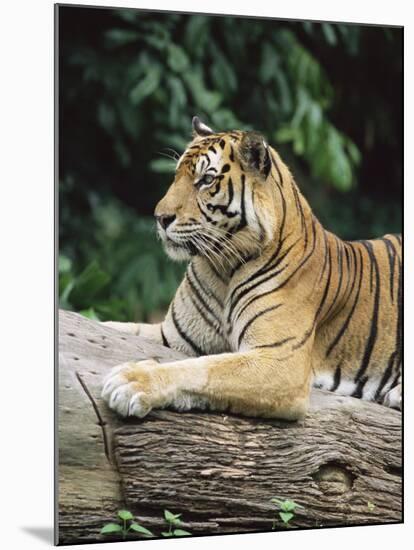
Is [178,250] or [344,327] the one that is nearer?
[178,250]

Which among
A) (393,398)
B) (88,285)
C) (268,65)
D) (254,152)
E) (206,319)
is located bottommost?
(393,398)

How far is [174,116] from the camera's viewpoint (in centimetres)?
550

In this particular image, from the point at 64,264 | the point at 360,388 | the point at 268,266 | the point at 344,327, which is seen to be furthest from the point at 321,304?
the point at 64,264

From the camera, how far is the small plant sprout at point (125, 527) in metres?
4.73

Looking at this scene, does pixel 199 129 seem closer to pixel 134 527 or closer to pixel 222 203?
pixel 222 203

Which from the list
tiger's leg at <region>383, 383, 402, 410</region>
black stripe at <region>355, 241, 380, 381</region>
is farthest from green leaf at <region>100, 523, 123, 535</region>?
tiger's leg at <region>383, 383, 402, 410</region>

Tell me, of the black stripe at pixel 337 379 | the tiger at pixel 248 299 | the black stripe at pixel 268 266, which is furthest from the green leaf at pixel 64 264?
the black stripe at pixel 337 379

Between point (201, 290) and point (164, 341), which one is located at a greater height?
point (201, 290)

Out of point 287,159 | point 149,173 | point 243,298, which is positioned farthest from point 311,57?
point 243,298

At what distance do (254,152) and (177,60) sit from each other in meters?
0.74

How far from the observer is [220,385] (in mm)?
4711

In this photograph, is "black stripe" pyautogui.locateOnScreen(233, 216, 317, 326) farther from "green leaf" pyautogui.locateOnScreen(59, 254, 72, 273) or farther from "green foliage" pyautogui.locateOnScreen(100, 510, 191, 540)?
"green foliage" pyautogui.locateOnScreen(100, 510, 191, 540)

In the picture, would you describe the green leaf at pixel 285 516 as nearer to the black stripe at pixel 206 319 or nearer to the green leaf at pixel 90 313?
the black stripe at pixel 206 319

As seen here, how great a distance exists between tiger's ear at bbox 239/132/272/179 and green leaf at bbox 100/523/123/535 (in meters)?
1.51
